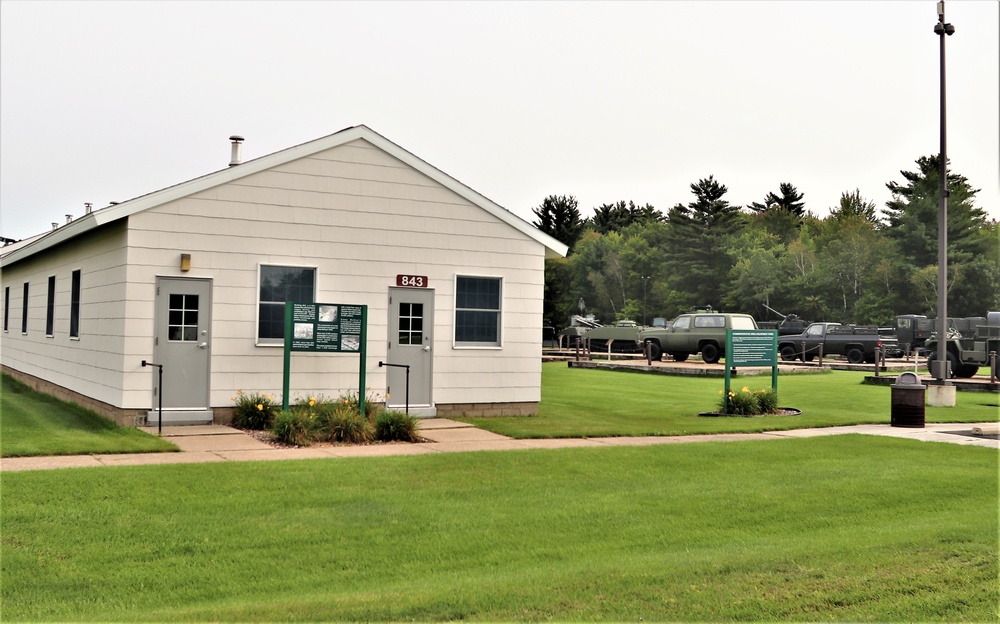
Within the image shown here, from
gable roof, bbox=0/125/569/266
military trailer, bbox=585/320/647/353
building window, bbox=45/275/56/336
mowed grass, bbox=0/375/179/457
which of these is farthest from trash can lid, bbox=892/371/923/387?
military trailer, bbox=585/320/647/353

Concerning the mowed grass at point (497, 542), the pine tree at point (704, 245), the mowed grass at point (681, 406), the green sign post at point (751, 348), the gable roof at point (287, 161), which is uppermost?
the pine tree at point (704, 245)

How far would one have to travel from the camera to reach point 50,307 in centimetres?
2092

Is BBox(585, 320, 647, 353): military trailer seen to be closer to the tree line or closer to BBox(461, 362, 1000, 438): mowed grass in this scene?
BBox(461, 362, 1000, 438): mowed grass

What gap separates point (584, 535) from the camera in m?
8.02

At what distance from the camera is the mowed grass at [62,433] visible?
465 inches

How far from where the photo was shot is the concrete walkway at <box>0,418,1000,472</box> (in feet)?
36.8

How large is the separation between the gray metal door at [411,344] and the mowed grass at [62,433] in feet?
13.8

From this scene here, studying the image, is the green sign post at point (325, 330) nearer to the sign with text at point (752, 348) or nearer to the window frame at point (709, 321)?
the sign with text at point (752, 348)

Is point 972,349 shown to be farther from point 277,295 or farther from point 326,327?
point 277,295

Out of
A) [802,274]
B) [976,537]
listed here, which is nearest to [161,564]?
[976,537]

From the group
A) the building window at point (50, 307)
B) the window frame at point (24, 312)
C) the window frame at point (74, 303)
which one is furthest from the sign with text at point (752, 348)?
the window frame at point (24, 312)

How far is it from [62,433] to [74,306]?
5.56 meters

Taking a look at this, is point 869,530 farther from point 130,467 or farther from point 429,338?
point 429,338

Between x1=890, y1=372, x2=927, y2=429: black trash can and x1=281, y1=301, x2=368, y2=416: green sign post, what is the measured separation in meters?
9.13
